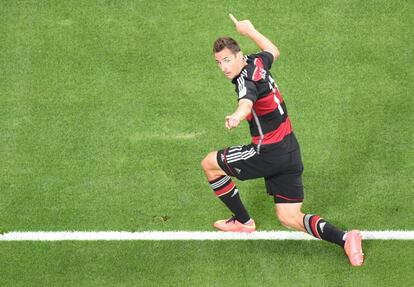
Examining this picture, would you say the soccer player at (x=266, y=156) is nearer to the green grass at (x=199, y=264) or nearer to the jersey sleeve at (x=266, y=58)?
the jersey sleeve at (x=266, y=58)

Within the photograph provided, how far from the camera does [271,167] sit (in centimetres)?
903

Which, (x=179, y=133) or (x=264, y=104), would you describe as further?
(x=179, y=133)

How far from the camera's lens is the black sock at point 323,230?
9180 mm

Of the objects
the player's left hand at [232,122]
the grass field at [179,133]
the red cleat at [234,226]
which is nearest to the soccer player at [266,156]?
the red cleat at [234,226]

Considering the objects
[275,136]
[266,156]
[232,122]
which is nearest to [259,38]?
[275,136]

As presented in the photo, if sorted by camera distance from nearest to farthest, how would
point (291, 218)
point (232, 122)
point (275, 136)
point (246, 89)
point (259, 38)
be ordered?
point (232, 122)
point (246, 89)
point (275, 136)
point (291, 218)
point (259, 38)

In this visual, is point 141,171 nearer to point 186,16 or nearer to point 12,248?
point 12,248

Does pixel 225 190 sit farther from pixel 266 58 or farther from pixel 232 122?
pixel 232 122

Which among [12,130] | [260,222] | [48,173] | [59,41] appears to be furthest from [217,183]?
[59,41]

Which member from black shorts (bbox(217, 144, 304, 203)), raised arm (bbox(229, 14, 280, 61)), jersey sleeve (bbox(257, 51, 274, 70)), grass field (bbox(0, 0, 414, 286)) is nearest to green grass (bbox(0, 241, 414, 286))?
grass field (bbox(0, 0, 414, 286))

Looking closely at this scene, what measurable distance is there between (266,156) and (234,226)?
4.11 ft

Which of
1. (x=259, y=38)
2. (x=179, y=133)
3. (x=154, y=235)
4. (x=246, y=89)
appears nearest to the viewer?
(x=246, y=89)

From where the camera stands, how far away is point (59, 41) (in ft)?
39.8

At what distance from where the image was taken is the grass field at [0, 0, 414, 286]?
9.49 m
